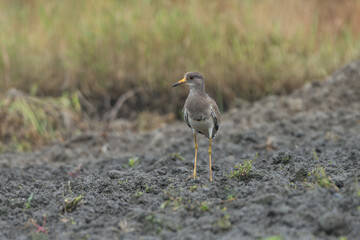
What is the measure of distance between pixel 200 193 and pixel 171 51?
5.30 m

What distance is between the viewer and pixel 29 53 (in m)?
9.02

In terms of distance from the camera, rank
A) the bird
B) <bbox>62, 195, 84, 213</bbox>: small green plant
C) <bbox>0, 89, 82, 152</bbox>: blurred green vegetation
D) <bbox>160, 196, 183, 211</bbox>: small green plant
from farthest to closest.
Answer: <bbox>0, 89, 82, 152</bbox>: blurred green vegetation
the bird
<bbox>62, 195, 84, 213</bbox>: small green plant
<bbox>160, 196, 183, 211</bbox>: small green plant

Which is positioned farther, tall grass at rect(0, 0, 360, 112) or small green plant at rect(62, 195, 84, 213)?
tall grass at rect(0, 0, 360, 112)

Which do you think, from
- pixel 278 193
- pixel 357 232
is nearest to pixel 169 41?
pixel 278 193

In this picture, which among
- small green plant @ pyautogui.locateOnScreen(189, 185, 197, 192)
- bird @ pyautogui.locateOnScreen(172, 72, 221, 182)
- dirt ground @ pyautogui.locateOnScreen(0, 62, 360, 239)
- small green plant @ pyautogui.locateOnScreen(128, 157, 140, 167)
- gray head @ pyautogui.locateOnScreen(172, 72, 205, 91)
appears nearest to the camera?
dirt ground @ pyautogui.locateOnScreen(0, 62, 360, 239)

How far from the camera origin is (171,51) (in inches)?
343

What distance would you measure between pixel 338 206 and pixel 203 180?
4.07ft

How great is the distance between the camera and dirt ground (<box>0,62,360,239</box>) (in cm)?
308

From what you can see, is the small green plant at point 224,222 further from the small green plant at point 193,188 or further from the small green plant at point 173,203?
the small green plant at point 193,188

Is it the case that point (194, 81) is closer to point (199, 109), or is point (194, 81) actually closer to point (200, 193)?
point (199, 109)

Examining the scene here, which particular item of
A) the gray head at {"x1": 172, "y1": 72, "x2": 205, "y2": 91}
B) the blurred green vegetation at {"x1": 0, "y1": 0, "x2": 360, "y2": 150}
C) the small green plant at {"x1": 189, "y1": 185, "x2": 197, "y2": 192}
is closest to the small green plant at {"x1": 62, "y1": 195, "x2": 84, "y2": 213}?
the small green plant at {"x1": 189, "y1": 185, "x2": 197, "y2": 192}

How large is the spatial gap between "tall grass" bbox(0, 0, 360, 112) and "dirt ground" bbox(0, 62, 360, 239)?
206cm

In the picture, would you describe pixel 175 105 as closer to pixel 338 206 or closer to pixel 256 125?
pixel 256 125

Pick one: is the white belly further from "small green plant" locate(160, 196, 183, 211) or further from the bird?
"small green plant" locate(160, 196, 183, 211)
